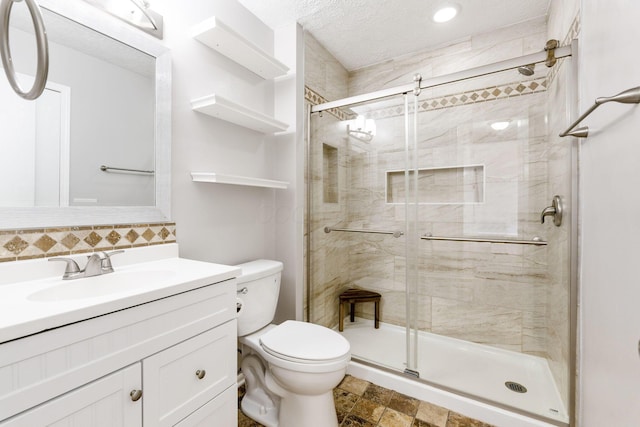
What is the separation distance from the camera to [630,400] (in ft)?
2.39

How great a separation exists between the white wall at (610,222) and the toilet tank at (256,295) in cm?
139

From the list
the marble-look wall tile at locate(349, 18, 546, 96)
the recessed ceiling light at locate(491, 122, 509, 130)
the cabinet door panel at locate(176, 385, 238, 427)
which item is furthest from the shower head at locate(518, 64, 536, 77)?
the cabinet door panel at locate(176, 385, 238, 427)

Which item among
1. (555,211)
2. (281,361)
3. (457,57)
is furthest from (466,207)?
(281,361)

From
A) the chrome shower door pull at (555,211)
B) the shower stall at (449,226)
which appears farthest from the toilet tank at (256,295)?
the chrome shower door pull at (555,211)

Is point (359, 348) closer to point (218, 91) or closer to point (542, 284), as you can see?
point (542, 284)

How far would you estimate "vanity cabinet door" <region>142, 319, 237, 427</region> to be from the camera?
0.84 m

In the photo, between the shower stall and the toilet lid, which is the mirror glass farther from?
the shower stall

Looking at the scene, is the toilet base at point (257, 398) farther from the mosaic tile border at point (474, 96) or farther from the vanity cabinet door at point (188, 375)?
the mosaic tile border at point (474, 96)

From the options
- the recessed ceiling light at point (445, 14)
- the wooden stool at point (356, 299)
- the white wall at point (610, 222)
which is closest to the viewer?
the white wall at point (610, 222)

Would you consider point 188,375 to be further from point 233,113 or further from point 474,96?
point 474,96

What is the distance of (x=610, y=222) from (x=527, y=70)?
1222 millimetres

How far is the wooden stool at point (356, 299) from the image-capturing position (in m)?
2.33

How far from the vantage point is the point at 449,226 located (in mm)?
2182

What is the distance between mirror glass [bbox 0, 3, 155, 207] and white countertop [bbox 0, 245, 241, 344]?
0.24 m
